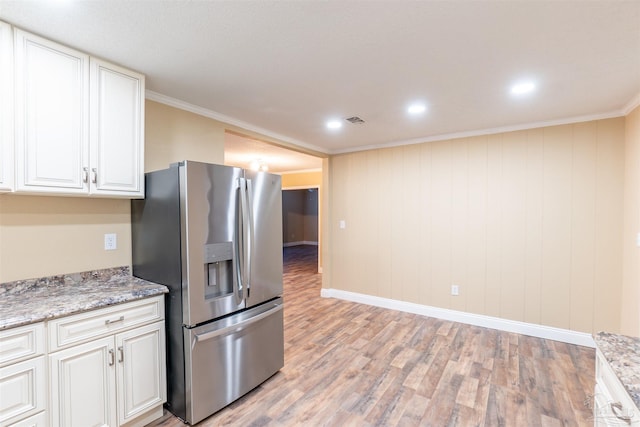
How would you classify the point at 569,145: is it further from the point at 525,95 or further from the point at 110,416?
the point at 110,416

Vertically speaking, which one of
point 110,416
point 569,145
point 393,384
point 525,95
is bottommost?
point 393,384

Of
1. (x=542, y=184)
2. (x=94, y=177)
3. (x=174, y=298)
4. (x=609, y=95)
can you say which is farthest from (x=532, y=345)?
(x=94, y=177)

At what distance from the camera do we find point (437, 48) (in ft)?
5.92

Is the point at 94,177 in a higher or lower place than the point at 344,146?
lower

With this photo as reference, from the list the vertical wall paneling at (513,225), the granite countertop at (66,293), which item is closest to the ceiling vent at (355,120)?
the vertical wall paneling at (513,225)

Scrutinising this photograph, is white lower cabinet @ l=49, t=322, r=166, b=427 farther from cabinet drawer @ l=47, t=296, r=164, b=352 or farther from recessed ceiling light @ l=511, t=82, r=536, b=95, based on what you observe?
recessed ceiling light @ l=511, t=82, r=536, b=95

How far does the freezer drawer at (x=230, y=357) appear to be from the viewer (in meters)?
1.96

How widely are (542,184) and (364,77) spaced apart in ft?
8.48

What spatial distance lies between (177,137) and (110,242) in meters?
1.07

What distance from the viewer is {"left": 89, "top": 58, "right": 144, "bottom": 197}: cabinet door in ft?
6.31

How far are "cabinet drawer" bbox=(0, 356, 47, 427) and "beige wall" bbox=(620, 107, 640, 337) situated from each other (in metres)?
4.30

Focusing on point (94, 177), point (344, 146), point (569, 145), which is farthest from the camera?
point (344, 146)

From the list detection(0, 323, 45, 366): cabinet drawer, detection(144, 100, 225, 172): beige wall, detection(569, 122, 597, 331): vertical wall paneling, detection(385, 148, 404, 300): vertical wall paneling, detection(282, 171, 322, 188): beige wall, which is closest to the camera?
detection(0, 323, 45, 366): cabinet drawer

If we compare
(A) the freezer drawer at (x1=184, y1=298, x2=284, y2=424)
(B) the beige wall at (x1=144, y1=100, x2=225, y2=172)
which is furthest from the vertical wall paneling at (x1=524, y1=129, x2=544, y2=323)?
(B) the beige wall at (x1=144, y1=100, x2=225, y2=172)
